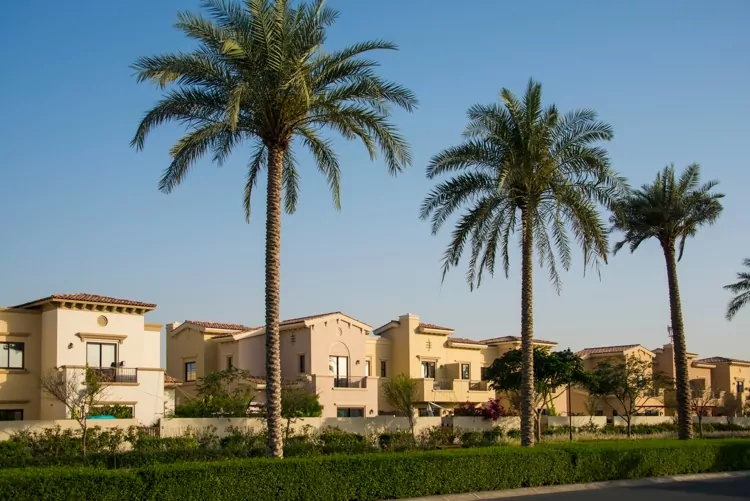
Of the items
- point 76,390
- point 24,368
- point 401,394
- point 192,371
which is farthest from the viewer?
point 192,371

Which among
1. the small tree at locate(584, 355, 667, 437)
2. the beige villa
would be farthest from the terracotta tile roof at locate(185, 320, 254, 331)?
the small tree at locate(584, 355, 667, 437)

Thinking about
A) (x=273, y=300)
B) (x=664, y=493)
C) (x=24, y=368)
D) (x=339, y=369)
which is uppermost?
(x=273, y=300)

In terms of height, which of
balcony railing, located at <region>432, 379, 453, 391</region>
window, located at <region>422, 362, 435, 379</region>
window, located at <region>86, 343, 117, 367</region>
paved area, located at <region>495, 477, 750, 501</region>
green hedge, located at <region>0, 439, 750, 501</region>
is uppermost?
window, located at <region>86, 343, 117, 367</region>

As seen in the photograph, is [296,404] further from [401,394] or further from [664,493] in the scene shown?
[664,493]

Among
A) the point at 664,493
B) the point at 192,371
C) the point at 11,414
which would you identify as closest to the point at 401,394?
the point at 192,371

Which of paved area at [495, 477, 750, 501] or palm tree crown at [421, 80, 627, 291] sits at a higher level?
palm tree crown at [421, 80, 627, 291]

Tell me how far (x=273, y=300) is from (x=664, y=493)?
43.8ft

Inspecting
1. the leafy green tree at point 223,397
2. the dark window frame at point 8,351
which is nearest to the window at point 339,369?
the leafy green tree at point 223,397

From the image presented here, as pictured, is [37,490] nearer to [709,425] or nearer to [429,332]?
[429,332]

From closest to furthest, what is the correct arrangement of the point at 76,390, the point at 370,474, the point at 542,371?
the point at 370,474
the point at 76,390
the point at 542,371

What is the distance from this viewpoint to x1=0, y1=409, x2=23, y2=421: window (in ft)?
125

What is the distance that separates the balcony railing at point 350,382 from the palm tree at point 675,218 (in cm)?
1863

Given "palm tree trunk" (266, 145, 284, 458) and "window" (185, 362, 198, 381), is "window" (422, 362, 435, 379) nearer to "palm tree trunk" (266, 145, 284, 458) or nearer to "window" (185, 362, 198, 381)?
"window" (185, 362, 198, 381)

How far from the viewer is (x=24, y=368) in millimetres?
39094
